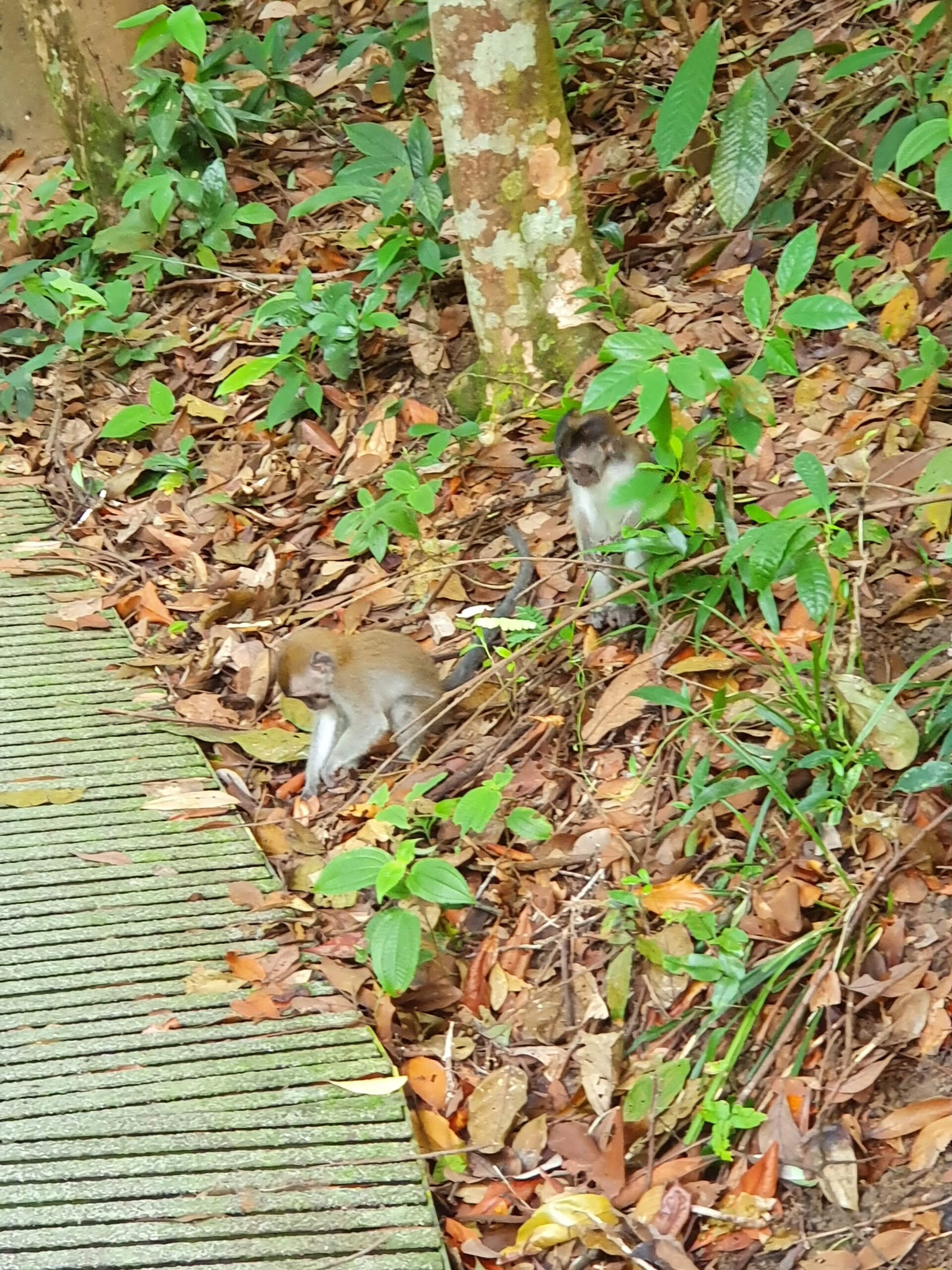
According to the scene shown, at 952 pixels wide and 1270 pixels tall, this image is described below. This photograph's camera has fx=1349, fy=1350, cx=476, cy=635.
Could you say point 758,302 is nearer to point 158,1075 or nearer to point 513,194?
point 513,194

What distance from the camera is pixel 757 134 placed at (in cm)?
380

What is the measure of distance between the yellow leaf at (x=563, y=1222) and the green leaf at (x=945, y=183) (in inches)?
89.7

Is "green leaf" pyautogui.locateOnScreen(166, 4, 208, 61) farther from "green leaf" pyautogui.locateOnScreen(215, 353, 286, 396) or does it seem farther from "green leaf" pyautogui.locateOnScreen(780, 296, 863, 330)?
"green leaf" pyautogui.locateOnScreen(780, 296, 863, 330)

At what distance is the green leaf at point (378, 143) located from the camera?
5566 millimetres

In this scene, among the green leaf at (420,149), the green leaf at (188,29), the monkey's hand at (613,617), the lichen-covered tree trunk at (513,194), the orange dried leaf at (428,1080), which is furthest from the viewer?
the green leaf at (188,29)

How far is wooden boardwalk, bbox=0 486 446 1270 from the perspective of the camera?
2730 mm

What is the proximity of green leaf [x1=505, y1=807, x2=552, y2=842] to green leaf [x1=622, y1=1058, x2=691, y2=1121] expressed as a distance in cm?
78

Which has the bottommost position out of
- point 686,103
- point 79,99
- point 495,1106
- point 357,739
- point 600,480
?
point 495,1106

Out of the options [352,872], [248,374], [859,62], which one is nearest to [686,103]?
[859,62]

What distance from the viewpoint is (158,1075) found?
3104 mm

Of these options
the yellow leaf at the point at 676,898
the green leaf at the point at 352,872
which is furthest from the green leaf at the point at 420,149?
the yellow leaf at the point at 676,898

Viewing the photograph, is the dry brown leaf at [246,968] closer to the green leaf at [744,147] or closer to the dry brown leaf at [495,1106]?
the dry brown leaf at [495,1106]

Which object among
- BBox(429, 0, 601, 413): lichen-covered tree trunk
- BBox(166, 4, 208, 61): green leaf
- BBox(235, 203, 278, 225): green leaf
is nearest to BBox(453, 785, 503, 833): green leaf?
BBox(429, 0, 601, 413): lichen-covered tree trunk

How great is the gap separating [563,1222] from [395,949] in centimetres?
72
